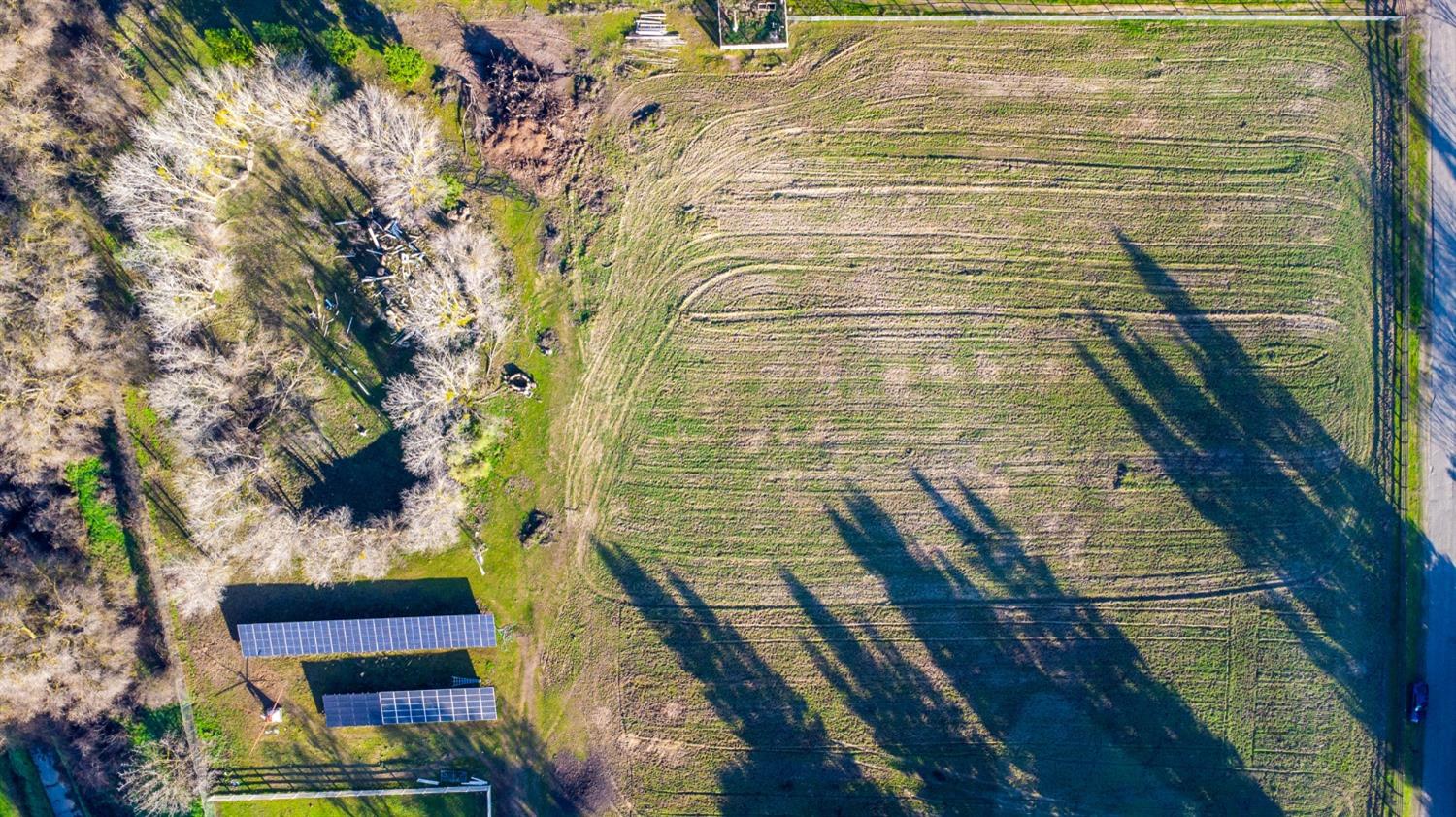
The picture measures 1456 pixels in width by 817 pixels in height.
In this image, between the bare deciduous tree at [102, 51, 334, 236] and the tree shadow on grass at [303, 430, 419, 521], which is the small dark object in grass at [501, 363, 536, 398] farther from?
the bare deciduous tree at [102, 51, 334, 236]

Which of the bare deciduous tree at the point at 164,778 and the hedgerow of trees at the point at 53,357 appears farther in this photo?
the bare deciduous tree at the point at 164,778

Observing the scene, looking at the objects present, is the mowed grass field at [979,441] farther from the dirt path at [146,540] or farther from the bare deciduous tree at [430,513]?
the dirt path at [146,540]

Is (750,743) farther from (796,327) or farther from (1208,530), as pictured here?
(1208,530)

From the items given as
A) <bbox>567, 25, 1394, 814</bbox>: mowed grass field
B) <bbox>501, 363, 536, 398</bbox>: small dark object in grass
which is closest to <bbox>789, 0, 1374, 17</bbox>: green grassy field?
<bbox>567, 25, 1394, 814</bbox>: mowed grass field

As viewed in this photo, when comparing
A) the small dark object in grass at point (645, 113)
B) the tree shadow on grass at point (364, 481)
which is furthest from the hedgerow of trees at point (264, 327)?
the small dark object in grass at point (645, 113)

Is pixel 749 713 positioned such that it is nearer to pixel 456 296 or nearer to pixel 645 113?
Result: pixel 456 296
